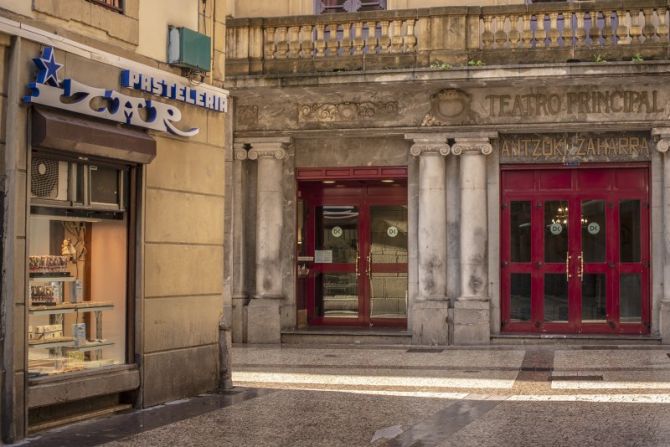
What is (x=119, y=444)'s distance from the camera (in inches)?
344

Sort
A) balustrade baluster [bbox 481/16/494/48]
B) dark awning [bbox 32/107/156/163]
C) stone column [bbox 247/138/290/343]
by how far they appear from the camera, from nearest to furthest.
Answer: dark awning [bbox 32/107/156/163] → balustrade baluster [bbox 481/16/494/48] → stone column [bbox 247/138/290/343]

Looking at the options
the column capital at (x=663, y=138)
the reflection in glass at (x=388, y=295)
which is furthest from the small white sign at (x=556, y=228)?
the reflection in glass at (x=388, y=295)

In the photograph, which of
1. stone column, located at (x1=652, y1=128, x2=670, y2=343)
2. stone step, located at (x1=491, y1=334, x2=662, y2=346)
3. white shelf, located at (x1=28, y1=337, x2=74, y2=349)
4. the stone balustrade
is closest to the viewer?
white shelf, located at (x1=28, y1=337, x2=74, y2=349)

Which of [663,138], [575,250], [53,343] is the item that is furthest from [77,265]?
[663,138]

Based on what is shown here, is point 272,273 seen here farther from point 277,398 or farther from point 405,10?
point 277,398

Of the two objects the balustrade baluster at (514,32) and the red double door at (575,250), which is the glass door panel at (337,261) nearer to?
the red double door at (575,250)

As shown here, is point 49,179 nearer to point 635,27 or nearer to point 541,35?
point 541,35

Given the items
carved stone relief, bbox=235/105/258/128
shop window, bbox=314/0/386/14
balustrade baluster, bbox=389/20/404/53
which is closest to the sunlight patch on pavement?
carved stone relief, bbox=235/105/258/128

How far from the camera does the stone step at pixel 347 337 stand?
59.4ft

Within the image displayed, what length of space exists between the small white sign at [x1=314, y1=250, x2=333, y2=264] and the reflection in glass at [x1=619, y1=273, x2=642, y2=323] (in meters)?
5.33

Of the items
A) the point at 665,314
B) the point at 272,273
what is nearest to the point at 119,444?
the point at 272,273

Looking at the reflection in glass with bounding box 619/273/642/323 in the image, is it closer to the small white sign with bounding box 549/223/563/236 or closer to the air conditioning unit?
the small white sign with bounding box 549/223/563/236

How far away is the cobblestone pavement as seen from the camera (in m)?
8.96

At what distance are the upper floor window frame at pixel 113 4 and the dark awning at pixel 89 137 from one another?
1206mm
